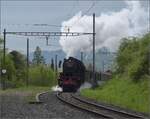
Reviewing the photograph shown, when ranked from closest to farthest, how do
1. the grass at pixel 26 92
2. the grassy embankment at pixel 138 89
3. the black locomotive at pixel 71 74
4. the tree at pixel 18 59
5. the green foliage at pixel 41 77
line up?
the grassy embankment at pixel 138 89
the grass at pixel 26 92
the black locomotive at pixel 71 74
the green foliage at pixel 41 77
the tree at pixel 18 59

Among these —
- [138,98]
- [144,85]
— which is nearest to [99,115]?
[138,98]

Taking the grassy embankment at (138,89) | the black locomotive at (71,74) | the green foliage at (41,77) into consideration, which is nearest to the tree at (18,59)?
the green foliage at (41,77)

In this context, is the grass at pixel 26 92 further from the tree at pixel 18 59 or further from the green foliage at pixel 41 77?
the tree at pixel 18 59

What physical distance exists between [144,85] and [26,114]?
1187 cm

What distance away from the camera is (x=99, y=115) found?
792 inches

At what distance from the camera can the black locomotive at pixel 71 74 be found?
45406mm

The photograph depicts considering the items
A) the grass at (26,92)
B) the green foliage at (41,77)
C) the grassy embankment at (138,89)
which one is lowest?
the green foliage at (41,77)

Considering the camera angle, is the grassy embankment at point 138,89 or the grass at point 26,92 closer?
the grassy embankment at point 138,89

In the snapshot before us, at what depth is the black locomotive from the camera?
4541 centimetres

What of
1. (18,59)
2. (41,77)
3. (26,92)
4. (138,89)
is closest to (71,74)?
(26,92)

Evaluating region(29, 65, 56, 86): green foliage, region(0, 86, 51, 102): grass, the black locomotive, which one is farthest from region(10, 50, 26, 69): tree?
the black locomotive

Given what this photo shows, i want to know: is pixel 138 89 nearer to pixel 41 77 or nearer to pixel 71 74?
pixel 71 74

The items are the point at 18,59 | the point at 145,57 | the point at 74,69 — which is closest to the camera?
the point at 145,57

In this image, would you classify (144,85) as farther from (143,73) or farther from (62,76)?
(62,76)
